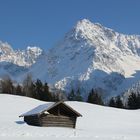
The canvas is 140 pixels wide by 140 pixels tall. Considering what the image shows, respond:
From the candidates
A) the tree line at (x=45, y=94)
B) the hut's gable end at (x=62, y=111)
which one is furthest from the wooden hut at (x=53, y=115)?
the tree line at (x=45, y=94)

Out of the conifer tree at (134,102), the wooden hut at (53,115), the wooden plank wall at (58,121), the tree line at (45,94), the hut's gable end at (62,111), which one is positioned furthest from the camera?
the tree line at (45,94)

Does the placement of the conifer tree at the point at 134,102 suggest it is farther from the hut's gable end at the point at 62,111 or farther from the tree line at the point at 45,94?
the hut's gable end at the point at 62,111

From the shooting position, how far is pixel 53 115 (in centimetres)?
6169

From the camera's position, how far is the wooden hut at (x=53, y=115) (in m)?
59.9

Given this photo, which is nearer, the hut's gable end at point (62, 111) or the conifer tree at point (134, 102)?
the hut's gable end at point (62, 111)

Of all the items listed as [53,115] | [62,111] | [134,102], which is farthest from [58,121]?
[134,102]

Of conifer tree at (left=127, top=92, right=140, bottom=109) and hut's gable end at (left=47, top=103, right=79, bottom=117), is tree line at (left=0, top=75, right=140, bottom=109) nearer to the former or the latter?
conifer tree at (left=127, top=92, right=140, bottom=109)

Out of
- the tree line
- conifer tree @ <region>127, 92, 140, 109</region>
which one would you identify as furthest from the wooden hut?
conifer tree @ <region>127, 92, 140, 109</region>

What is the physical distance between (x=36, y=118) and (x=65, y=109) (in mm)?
Answer: 4214

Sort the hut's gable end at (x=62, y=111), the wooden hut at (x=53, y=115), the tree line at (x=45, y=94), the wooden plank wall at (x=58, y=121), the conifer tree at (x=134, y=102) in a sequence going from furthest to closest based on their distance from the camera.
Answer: the tree line at (x=45, y=94)
the conifer tree at (x=134, y=102)
the hut's gable end at (x=62, y=111)
the wooden plank wall at (x=58, y=121)
the wooden hut at (x=53, y=115)

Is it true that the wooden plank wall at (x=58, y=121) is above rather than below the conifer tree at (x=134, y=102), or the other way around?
below

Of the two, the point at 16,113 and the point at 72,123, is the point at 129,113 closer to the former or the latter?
the point at 16,113

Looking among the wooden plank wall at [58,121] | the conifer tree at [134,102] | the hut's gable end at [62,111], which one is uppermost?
the conifer tree at [134,102]

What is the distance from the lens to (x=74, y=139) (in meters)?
40.4
